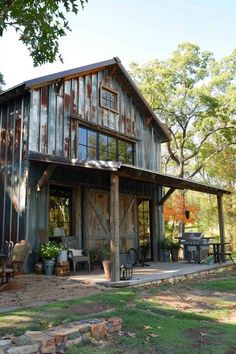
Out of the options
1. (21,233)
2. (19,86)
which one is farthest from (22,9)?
(21,233)

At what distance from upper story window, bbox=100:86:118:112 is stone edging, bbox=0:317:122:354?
363 inches

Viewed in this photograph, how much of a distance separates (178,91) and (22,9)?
16.2 metres

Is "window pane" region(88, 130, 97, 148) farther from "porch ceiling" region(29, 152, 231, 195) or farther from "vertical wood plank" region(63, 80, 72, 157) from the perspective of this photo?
"porch ceiling" region(29, 152, 231, 195)

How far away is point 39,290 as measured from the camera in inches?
278

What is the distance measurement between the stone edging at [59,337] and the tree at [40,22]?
5.07 m

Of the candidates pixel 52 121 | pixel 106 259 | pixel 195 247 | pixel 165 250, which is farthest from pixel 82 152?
pixel 165 250

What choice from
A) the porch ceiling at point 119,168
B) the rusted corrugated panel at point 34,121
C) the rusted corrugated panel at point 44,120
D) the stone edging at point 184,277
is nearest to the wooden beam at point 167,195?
the porch ceiling at point 119,168

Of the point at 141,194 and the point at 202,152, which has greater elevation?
the point at 202,152

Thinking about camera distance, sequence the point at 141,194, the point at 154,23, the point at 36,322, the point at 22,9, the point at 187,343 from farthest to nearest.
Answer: the point at 141,194
the point at 154,23
the point at 22,9
the point at 36,322
the point at 187,343

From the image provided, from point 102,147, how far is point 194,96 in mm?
11366

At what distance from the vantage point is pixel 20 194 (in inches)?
381

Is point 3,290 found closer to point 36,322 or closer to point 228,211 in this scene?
point 36,322

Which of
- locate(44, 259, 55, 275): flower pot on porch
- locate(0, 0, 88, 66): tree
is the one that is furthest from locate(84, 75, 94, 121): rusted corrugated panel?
locate(44, 259, 55, 275): flower pot on porch

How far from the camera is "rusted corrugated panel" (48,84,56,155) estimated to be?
10.3 meters
